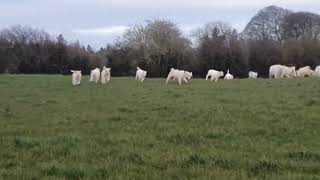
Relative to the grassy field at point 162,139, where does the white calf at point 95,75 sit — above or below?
above

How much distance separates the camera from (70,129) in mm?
15414

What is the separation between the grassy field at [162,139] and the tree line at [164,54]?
166ft

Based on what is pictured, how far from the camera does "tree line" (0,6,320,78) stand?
78.3 metres

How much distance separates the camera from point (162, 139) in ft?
43.5

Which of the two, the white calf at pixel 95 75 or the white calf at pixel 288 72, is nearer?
the white calf at pixel 95 75

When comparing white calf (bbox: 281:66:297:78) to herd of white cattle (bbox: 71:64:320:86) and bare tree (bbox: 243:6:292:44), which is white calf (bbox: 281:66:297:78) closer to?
herd of white cattle (bbox: 71:64:320:86)

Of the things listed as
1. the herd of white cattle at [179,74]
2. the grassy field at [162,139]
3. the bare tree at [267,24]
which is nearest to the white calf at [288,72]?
the herd of white cattle at [179,74]

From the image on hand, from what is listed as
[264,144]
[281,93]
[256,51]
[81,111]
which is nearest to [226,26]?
[256,51]

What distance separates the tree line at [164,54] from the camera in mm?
78312

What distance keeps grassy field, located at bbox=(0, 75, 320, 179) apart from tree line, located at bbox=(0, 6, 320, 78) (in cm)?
5058

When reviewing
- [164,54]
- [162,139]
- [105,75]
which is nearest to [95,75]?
[105,75]

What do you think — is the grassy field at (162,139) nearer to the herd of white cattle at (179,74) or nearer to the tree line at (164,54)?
the herd of white cattle at (179,74)

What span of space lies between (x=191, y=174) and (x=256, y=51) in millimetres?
73894

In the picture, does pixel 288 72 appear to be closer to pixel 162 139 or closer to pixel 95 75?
pixel 95 75
